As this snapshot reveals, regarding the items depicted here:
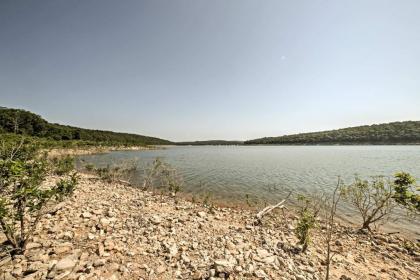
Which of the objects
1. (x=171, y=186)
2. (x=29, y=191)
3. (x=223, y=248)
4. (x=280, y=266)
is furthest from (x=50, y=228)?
(x=171, y=186)

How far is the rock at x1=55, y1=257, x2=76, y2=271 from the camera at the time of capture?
156 inches

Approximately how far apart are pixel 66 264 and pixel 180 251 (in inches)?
112

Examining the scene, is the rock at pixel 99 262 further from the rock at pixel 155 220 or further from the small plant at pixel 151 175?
the small plant at pixel 151 175

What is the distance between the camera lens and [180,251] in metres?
5.24

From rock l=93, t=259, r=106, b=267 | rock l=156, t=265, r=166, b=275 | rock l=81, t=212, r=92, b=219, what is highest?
rock l=81, t=212, r=92, b=219

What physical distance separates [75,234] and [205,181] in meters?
15.6

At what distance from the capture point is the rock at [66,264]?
3.96 m

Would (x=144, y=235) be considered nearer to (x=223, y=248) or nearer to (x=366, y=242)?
(x=223, y=248)

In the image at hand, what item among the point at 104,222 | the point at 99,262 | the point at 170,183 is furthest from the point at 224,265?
the point at 170,183

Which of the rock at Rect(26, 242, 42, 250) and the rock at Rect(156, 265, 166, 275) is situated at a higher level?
the rock at Rect(26, 242, 42, 250)

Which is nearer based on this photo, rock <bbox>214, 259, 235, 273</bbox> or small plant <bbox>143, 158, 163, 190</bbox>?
rock <bbox>214, 259, 235, 273</bbox>

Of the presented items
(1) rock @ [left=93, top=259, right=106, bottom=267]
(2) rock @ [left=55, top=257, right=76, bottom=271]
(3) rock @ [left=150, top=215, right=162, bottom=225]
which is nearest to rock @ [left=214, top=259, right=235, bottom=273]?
(1) rock @ [left=93, top=259, right=106, bottom=267]

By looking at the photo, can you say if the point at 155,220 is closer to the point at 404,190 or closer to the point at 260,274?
the point at 260,274

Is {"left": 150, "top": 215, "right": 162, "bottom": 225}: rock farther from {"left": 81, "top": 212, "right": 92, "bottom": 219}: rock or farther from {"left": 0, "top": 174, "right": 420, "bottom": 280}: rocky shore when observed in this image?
{"left": 81, "top": 212, "right": 92, "bottom": 219}: rock
